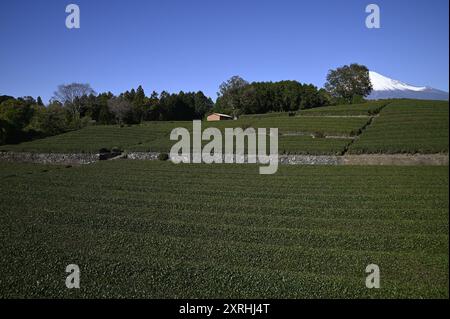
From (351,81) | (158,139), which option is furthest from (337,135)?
(351,81)

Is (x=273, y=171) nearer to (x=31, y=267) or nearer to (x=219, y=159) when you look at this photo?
(x=219, y=159)

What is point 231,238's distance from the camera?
14188 mm

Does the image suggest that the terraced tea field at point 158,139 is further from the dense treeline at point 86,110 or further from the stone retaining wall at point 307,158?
the dense treeline at point 86,110

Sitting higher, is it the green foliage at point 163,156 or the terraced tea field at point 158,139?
the terraced tea field at point 158,139

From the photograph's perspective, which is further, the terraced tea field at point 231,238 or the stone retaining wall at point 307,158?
the stone retaining wall at point 307,158

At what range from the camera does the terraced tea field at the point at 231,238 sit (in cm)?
989

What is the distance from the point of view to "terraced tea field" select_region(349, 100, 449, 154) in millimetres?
32531

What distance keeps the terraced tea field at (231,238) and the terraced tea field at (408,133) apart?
22.7 ft

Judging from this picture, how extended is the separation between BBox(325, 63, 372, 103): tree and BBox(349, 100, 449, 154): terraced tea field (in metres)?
41.0

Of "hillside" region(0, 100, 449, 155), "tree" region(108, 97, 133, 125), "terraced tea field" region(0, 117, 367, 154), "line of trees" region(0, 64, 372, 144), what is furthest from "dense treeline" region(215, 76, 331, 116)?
"terraced tea field" region(0, 117, 367, 154)

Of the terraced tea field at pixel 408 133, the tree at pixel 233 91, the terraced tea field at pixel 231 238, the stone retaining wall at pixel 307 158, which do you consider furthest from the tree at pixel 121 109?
the terraced tea field at pixel 231 238

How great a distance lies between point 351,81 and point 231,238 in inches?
3340
